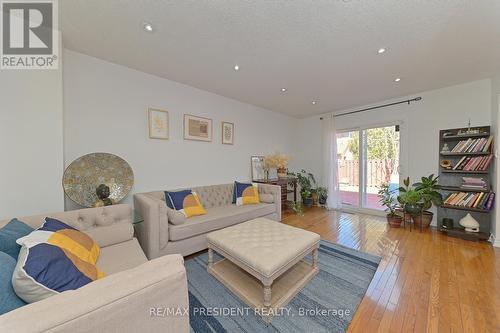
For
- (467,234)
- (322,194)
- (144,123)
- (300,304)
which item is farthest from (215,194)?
(467,234)

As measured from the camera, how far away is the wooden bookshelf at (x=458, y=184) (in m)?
2.70

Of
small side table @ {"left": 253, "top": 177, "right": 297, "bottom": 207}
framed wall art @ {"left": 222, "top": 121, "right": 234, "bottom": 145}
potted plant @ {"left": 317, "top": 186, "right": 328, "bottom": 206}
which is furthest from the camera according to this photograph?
potted plant @ {"left": 317, "top": 186, "right": 328, "bottom": 206}

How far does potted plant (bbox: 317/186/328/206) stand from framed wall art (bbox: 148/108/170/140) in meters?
3.62

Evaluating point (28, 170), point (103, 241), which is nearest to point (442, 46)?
point (103, 241)

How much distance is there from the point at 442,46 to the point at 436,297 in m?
2.43

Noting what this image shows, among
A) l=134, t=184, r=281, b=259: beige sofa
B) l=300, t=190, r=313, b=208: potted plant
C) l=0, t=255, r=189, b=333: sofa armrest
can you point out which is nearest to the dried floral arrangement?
l=300, t=190, r=313, b=208: potted plant

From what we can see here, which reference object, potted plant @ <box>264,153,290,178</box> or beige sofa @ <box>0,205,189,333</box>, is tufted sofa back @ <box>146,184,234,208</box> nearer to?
potted plant @ <box>264,153,290,178</box>

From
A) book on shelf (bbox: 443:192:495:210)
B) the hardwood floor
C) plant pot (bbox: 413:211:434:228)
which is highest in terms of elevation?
book on shelf (bbox: 443:192:495:210)

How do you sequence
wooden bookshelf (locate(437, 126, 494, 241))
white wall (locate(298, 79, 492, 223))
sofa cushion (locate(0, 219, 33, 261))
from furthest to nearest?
1. white wall (locate(298, 79, 492, 223))
2. wooden bookshelf (locate(437, 126, 494, 241))
3. sofa cushion (locate(0, 219, 33, 261))

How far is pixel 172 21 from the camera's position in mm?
1634

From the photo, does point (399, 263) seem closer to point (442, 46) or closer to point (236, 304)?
point (236, 304)

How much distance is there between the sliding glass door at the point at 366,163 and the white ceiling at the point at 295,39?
1206 millimetres

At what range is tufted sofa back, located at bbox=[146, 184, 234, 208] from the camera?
3047 mm

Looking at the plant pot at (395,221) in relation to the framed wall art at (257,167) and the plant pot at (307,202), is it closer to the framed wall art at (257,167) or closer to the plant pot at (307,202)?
the plant pot at (307,202)
